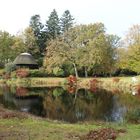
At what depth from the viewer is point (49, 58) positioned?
60094 mm

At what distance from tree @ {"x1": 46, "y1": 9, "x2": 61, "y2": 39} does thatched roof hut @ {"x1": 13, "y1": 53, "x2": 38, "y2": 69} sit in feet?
48.6

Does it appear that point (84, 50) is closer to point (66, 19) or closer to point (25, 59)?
point (25, 59)

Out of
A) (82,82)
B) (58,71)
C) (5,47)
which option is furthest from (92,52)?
(5,47)

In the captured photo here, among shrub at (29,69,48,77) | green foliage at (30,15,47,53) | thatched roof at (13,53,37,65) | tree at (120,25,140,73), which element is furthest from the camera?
green foliage at (30,15,47,53)

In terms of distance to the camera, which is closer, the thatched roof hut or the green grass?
the green grass

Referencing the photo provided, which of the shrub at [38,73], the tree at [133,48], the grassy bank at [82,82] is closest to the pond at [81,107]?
the grassy bank at [82,82]

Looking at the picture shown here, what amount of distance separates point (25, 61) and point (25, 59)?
1.69 feet

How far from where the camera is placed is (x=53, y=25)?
87.8 m

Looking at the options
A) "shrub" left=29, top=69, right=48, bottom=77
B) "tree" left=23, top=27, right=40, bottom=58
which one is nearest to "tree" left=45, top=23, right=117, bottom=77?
"shrub" left=29, top=69, right=48, bottom=77

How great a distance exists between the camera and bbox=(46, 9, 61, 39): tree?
3422 inches

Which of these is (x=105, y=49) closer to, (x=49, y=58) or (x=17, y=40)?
(x=49, y=58)

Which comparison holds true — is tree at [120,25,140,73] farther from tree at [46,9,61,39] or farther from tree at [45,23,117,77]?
tree at [46,9,61,39]

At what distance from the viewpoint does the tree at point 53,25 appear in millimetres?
86931

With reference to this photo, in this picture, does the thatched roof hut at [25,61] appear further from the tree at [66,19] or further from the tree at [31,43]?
the tree at [66,19]
